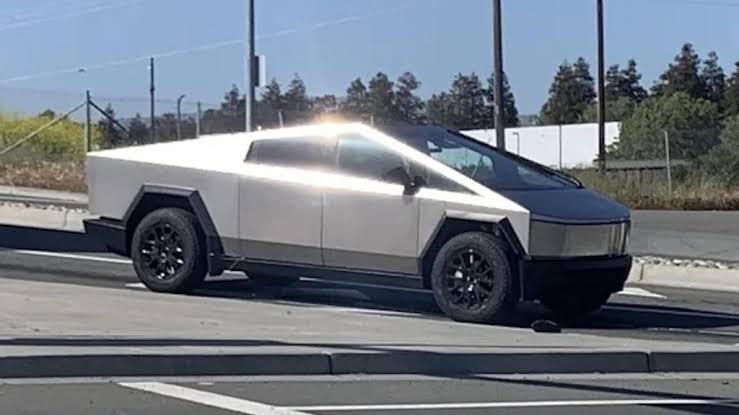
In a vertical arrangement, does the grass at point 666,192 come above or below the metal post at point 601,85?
below

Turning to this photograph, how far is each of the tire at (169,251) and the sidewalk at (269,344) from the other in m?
0.59

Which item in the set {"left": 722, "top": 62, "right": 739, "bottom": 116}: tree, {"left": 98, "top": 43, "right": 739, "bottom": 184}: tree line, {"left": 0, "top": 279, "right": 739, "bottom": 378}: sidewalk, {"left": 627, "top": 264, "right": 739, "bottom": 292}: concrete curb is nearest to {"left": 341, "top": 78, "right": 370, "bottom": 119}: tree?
{"left": 98, "top": 43, "right": 739, "bottom": 184}: tree line

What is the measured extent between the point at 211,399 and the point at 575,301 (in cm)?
497

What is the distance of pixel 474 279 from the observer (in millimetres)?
11438

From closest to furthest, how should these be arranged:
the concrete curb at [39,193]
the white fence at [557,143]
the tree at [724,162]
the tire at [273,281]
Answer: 1. the tire at [273,281]
2. the concrete curb at [39,193]
3. the tree at [724,162]
4. the white fence at [557,143]

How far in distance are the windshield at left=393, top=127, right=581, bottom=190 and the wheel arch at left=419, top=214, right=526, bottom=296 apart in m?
0.39

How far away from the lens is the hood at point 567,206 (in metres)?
11.3

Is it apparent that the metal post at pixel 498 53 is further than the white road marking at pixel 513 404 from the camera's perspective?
Yes

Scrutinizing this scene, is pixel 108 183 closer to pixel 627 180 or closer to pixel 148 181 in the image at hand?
pixel 148 181

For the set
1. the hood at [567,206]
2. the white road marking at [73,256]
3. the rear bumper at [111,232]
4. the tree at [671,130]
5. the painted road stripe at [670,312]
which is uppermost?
the tree at [671,130]

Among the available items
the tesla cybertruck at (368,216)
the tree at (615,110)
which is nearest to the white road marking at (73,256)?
the tesla cybertruck at (368,216)

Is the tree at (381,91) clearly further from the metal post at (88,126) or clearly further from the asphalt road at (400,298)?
the asphalt road at (400,298)

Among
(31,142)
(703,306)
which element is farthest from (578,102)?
(703,306)

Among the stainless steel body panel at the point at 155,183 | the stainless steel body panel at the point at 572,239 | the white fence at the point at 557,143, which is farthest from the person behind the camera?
the white fence at the point at 557,143
